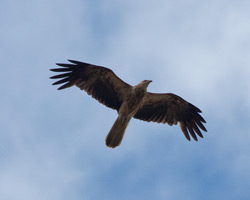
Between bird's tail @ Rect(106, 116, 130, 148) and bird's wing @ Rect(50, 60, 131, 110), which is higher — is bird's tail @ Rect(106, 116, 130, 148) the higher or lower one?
the lower one

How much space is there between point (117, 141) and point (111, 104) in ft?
4.86

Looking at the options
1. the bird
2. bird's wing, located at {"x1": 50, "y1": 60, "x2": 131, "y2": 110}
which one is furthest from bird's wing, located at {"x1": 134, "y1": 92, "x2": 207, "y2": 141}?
bird's wing, located at {"x1": 50, "y1": 60, "x2": 131, "y2": 110}

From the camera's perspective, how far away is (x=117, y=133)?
16359mm

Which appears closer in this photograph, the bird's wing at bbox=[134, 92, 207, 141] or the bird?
the bird

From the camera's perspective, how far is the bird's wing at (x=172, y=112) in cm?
A: 1785

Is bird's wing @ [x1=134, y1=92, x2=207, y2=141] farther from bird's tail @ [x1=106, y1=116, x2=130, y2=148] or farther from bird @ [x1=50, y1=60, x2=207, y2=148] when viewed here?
bird's tail @ [x1=106, y1=116, x2=130, y2=148]

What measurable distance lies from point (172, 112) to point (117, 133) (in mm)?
2708

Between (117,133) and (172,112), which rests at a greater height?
(172,112)

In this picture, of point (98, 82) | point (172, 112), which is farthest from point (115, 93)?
point (172, 112)

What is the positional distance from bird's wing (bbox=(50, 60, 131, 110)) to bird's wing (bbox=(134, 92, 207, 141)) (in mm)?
963

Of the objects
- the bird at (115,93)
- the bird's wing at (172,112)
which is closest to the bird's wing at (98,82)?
the bird at (115,93)

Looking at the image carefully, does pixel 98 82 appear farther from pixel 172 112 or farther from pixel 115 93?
pixel 172 112

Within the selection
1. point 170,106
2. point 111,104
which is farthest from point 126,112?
point 170,106

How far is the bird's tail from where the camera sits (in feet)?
53.3
